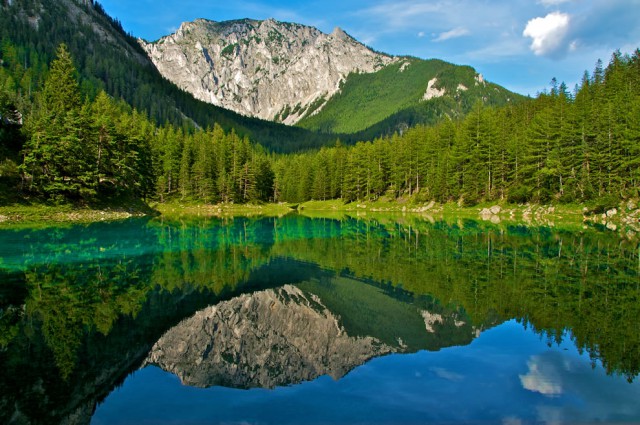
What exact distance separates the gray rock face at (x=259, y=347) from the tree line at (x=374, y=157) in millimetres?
49348

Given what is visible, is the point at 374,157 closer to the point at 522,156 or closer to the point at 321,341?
the point at 522,156

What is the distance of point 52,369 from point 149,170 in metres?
89.5

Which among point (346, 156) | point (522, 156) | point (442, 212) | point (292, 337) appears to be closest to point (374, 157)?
point (346, 156)

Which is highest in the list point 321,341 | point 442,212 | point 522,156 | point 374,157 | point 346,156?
point 346,156

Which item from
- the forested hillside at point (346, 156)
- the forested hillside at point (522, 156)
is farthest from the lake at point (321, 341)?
the forested hillside at point (522, 156)

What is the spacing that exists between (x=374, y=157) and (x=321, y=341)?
323ft

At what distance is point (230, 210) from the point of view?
97.2 meters

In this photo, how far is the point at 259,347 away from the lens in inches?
480

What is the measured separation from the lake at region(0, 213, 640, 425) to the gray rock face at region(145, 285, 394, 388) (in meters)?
0.06

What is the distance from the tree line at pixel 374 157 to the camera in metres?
56.3

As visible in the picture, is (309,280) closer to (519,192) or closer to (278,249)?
(278,249)

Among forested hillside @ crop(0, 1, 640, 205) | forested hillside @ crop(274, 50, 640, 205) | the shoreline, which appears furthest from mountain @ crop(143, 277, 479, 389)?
forested hillside @ crop(274, 50, 640, 205)

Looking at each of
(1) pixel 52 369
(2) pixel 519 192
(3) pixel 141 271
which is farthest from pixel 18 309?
(2) pixel 519 192

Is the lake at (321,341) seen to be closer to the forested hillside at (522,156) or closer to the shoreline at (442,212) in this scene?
the shoreline at (442,212)
